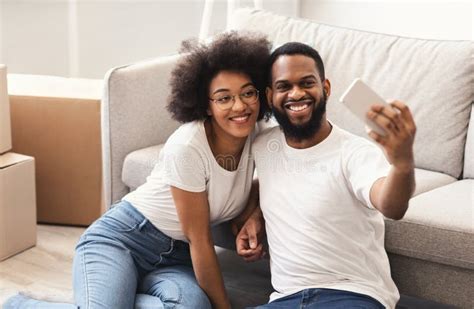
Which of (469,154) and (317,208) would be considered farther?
(469,154)

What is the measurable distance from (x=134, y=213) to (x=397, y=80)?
94 centimetres

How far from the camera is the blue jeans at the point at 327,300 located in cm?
192

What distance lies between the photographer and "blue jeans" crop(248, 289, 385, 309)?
1.92 metres

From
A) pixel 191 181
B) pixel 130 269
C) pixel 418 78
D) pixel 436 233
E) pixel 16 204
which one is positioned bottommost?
pixel 16 204

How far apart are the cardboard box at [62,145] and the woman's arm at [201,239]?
998mm

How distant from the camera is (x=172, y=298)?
6.96 ft

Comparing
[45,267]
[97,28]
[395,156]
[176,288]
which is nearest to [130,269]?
[176,288]

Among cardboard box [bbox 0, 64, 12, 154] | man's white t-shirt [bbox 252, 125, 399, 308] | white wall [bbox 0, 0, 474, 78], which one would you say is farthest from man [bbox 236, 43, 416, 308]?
white wall [bbox 0, 0, 474, 78]

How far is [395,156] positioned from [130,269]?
0.83 meters

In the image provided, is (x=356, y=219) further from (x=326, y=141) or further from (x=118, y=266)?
(x=118, y=266)

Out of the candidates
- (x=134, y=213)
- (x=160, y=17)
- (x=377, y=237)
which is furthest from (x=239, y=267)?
(x=160, y=17)

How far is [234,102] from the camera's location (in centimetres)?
208

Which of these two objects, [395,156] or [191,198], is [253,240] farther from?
[395,156]

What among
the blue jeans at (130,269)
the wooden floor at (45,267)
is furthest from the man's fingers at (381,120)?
the wooden floor at (45,267)
